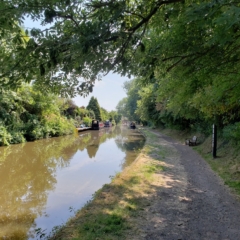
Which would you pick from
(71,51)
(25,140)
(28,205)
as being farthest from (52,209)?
(25,140)

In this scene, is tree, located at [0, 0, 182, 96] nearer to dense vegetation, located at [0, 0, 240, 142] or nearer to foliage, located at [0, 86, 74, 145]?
dense vegetation, located at [0, 0, 240, 142]

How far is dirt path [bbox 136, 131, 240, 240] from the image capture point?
429 cm

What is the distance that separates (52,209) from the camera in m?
6.52

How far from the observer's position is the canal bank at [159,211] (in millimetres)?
4316

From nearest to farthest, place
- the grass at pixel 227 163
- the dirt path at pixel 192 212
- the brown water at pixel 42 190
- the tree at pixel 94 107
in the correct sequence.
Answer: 1. the dirt path at pixel 192 212
2. the brown water at pixel 42 190
3. the grass at pixel 227 163
4. the tree at pixel 94 107

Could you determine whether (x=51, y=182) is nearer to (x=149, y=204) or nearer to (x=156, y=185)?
(x=156, y=185)

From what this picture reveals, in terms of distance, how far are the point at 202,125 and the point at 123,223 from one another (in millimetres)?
14540

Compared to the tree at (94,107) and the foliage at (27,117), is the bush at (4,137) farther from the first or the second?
the tree at (94,107)

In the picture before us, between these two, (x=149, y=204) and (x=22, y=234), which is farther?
(x=149, y=204)

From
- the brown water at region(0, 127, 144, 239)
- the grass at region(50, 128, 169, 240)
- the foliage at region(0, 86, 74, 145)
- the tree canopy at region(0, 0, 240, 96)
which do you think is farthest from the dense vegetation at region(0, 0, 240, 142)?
the foliage at region(0, 86, 74, 145)

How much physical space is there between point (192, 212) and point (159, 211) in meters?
0.74

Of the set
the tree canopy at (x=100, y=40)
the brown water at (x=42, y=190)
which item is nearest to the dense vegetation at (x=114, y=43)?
the tree canopy at (x=100, y=40)

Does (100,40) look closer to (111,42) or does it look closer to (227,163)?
(111,42)

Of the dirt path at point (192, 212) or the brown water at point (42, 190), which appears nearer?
the dirt path at point (192, 212)
